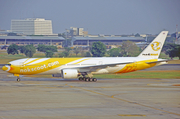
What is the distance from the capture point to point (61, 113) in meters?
21.8

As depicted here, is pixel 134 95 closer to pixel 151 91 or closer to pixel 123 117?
pixel 151 91

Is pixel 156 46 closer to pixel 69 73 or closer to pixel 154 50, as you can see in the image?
pixel 154 50

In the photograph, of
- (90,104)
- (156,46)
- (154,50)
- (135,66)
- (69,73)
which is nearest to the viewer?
(90,104)

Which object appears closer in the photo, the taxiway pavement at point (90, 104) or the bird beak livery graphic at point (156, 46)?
the taxiway pavement at point (90, 104)

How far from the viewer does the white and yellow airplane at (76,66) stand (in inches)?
1748

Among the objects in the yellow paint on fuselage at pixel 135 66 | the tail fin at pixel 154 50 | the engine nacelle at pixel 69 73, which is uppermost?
the tail fin at pixel 154 50

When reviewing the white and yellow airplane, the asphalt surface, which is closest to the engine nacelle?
the white and yellow airplane

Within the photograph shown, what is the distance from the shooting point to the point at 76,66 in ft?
150

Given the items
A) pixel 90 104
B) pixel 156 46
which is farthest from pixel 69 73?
pixel 90 104

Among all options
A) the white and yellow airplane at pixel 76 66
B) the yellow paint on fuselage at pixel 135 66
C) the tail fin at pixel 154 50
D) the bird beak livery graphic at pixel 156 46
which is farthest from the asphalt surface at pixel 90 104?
the bird beak livery graphic at pixel 156 46

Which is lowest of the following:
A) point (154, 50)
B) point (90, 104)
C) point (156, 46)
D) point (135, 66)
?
point (90, 104)

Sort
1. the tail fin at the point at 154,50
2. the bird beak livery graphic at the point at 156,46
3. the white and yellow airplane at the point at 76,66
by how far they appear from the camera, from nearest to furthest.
Answer: the white and yellow airplane at the point at 76,66
the tail fin at the point at 154,50
the bird beak livery graphic at the point at 156,46

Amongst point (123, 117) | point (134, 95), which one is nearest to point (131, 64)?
point (134, 95)

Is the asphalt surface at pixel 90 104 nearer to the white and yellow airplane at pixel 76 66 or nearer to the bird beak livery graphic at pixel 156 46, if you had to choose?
the white and yellow airplane at pixel 76 66
